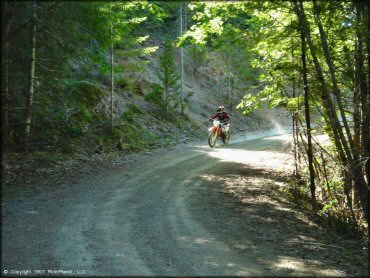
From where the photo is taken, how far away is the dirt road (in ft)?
18.9

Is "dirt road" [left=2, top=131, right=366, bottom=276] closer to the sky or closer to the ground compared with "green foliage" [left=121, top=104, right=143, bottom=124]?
closer to the ground

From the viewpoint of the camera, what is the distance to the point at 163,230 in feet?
24.3

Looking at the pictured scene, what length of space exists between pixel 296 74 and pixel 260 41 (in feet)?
4.80

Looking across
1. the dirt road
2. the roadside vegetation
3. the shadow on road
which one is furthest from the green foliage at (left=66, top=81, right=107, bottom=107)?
the shadow on road

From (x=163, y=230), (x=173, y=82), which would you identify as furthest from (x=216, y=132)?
(x=163, y=230)

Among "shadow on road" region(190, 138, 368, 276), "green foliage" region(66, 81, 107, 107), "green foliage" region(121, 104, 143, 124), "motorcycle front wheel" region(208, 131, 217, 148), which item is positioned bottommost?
"shadow on road" region(190, 138, 368, 276)

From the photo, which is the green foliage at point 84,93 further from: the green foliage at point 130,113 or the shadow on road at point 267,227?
the shadow on road at point 267,227

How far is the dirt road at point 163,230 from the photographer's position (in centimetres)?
576

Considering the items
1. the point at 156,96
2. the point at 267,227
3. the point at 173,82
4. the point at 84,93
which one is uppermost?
the point at 173,82

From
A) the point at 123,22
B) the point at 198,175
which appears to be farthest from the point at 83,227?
the point at 123,22

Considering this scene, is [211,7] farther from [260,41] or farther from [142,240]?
[142,240]

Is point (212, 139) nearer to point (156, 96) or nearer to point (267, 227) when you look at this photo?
point (156, 96)

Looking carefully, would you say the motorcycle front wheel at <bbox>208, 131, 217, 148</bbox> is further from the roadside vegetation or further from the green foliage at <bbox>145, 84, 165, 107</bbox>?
the green foliage at <bbox>145, 84, 165, 107</bbox>

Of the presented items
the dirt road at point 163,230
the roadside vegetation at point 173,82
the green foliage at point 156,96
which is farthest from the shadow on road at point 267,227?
the green foliage at point 156,96
